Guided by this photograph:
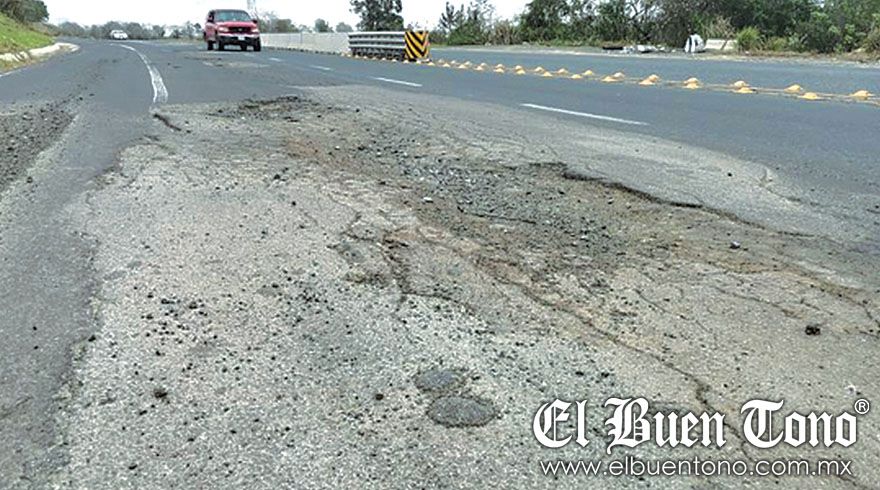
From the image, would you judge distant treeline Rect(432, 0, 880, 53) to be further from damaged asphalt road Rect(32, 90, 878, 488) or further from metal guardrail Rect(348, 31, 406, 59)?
damaged asphalt road Rect(32, 90, 878, 488)

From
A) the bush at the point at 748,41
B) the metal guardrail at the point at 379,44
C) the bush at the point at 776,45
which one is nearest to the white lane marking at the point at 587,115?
the metal guardrail at the point at 379,44

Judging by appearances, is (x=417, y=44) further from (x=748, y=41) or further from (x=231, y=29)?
(x=748, y=41)

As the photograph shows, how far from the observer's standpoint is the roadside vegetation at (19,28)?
29602 millimetres

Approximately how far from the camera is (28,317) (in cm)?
312

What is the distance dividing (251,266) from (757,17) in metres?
42.5

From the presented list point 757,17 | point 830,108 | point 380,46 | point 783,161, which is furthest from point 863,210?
point 757,17

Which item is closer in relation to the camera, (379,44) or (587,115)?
(587,115)

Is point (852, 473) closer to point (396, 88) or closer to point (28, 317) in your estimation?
point (28, 317)

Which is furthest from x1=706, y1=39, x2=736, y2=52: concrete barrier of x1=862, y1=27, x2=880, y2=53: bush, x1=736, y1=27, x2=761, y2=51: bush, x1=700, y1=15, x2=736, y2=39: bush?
x1=862, y1=27, x2=880, y2=53: bush

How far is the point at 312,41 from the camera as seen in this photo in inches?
1748

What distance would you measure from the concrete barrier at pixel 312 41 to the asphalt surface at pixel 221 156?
21.9 meters

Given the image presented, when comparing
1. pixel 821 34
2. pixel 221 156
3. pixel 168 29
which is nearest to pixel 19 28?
pixel 821 34

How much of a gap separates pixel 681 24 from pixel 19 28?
41.0 metres

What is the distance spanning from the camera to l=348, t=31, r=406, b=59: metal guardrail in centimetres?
2981
